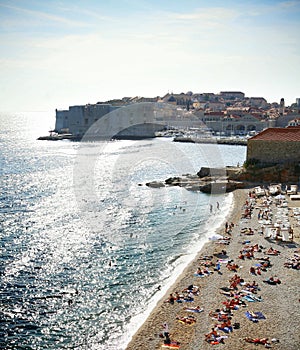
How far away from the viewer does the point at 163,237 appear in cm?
2200

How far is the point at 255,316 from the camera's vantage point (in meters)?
13.2

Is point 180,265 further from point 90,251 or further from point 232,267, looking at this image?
point 90,251

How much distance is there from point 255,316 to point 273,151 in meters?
22.6

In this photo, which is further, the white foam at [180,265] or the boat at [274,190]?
→ the boat at [274,190]

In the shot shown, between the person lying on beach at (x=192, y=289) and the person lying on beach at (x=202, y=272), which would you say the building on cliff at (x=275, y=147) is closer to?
the person lying on beach at (x=202, y=272)

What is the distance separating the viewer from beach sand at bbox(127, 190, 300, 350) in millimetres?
12031

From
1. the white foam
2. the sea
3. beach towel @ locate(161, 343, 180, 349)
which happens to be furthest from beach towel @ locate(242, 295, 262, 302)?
beach towel @ locate(161, 343, 180, 349)

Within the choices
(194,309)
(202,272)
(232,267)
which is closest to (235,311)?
(194,309)

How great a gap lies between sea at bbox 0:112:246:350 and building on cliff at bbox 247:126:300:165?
4732mm

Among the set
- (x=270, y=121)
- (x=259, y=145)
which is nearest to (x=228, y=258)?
(x=259, y=145)

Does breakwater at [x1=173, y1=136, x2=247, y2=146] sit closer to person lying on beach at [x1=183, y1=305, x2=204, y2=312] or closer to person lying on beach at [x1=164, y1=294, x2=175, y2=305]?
person lying on beach at [x1=164, y1=294, x2=175, y2=305]

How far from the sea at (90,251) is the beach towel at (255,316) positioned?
3.00m

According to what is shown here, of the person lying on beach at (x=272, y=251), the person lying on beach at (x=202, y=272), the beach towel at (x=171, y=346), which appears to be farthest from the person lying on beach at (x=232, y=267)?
the beach towel at (x=171, y=346)

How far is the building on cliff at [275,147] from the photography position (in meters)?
33.6
